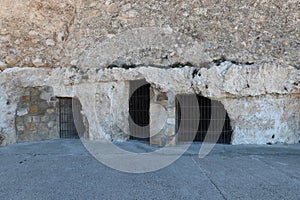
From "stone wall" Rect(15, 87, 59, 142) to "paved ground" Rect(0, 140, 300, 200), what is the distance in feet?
3.27

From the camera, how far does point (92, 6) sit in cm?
535

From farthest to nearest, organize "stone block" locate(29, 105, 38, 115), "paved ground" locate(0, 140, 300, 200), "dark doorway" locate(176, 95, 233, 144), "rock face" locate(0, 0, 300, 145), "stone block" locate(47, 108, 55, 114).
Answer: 1. "stone block" locate(47, 108, 55, 114)
2. "stone block" locate(29, 105, 38, 115)
3. "dark doorway" locate(176, 95, 233, 144)
4. "rock face" locate(0, 0, 300, 145)
5. "paved ground" locate(0, 140, 300, 200)

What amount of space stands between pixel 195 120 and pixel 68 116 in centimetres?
291

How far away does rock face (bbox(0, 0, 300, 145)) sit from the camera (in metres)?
4.52

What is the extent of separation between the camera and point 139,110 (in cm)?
563

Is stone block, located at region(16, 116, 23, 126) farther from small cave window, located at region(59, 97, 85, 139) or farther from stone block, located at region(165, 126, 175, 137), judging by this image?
stone block, located at region(165, 126, 175, 137)

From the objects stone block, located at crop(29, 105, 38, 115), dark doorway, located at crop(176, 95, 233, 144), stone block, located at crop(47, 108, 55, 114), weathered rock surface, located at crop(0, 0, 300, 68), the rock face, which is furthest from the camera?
stone block, located at crop(47, 108, 55, 114)

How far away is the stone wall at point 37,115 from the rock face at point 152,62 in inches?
0.8

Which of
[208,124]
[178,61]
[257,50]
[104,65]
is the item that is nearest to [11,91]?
[104,65]

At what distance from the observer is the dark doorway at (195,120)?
5.05 m

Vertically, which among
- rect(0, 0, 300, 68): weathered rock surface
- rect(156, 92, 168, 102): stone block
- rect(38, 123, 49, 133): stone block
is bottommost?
rect(38, 123, 49, 133): stone block

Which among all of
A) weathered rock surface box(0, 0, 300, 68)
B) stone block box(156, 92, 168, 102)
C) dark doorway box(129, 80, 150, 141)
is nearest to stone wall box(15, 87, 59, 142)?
weathered rock surface box(0, 0, 300, 68)

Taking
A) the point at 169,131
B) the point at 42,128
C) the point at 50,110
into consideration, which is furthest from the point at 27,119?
the point at 169,131

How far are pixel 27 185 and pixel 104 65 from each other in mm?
2858
